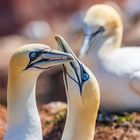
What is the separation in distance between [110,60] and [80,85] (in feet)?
9.62

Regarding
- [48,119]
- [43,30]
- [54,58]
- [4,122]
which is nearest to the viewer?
[54,58]

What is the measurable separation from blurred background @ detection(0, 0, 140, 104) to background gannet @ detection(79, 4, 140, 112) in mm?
6846

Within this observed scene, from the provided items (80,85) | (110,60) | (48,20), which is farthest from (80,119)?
(48,20)

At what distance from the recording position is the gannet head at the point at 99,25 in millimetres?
8820

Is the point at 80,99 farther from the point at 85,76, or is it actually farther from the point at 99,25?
the point at 99,25

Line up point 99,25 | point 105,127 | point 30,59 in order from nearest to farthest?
1. point 30,59
2. point 105,127
3. point 99,25

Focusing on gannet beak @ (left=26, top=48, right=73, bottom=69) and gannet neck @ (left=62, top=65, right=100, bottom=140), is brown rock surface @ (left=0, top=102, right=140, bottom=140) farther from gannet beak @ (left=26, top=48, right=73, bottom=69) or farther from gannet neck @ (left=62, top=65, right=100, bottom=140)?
gannet beak @ (left=26, top=48, right=73, bottom=69)

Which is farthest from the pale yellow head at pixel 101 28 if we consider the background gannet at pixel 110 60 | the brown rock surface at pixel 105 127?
the brown rock surface at pixel 105 127

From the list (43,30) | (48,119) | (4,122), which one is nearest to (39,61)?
(4,122)

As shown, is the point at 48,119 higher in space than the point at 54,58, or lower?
lower

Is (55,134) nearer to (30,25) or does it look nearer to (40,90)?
(40,90)

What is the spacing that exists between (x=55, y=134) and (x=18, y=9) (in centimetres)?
959

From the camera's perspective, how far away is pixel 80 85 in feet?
19.7

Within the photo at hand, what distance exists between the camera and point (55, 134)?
27.7 feet
